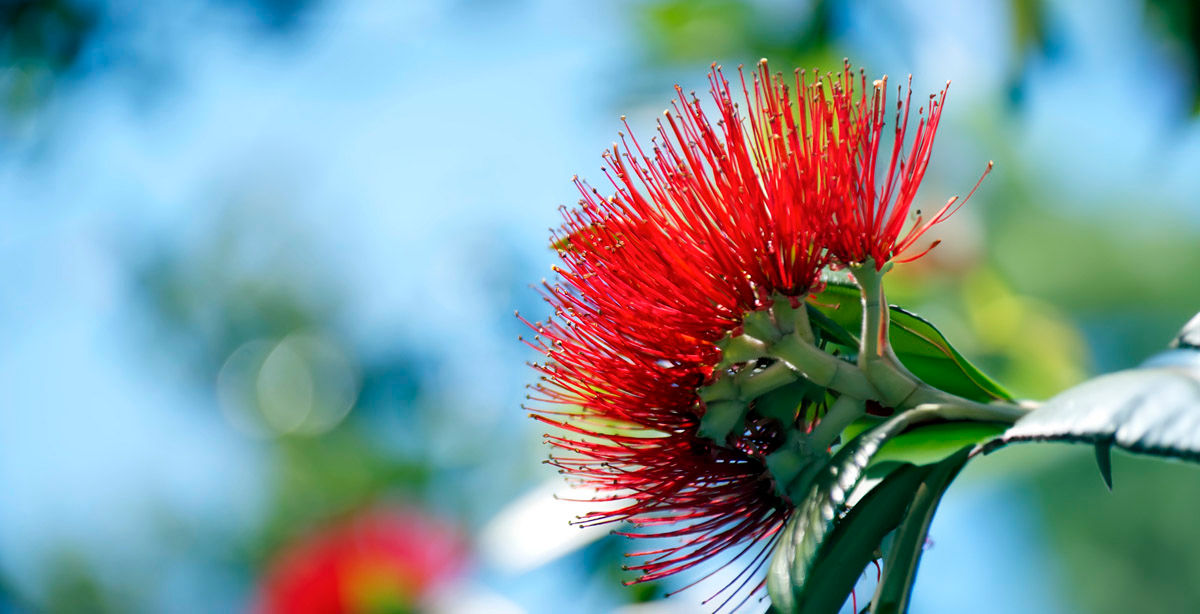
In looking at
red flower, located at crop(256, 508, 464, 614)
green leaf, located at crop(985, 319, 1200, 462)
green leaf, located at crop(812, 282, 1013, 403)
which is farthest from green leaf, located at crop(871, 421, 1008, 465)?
red flower, located at crop(256, 508, 464, 614)

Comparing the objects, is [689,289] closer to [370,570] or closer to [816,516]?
[816,516]

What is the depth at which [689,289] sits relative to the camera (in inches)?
38.2

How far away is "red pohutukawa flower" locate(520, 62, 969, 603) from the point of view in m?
0.94

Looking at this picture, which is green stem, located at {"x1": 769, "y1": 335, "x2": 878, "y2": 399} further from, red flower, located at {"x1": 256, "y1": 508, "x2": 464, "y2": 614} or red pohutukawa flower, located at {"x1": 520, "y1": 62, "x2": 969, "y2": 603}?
red flower, located at {"x1": 256, "y1": 508, "x2": 464, "y2": 614}

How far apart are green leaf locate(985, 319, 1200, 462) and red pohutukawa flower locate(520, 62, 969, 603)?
214 millimetres

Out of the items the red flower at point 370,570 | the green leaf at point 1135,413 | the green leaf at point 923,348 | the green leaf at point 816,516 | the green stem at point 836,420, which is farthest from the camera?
the red flower at point 370,570

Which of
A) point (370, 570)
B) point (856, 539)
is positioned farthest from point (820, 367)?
point (370, 570)

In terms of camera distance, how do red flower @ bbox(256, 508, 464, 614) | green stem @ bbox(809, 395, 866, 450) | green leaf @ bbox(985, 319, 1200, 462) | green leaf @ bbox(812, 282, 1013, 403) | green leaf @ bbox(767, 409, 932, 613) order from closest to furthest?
green leaf @ bbox(985, 319, 1200, 462) < green leaf @ bbox(767, 409, 932, 613) < green stem @ bbox(809, 395, 866, 450) < green leaf @ bbox(812, 282, 1013, 403) < red flower @ bbox(256, 508, 464, 614)

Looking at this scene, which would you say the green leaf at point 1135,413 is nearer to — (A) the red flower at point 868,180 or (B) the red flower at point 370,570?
(A) the red flower at point 868,180

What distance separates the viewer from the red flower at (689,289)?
37.2 inches

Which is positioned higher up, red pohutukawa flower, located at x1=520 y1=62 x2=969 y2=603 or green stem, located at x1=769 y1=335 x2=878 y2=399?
red pohutukawa flower, located at x1=520 y1=62 x2=969 y2=603

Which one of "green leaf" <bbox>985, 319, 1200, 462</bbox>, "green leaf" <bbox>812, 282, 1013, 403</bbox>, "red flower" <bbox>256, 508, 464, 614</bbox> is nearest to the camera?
"green leaf" <bbox>985, 319, 1200, 462</bbox>

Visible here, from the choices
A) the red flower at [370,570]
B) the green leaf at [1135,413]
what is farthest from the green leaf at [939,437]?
the red flower at [370,570]

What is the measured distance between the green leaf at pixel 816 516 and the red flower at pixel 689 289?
0.11 metres
